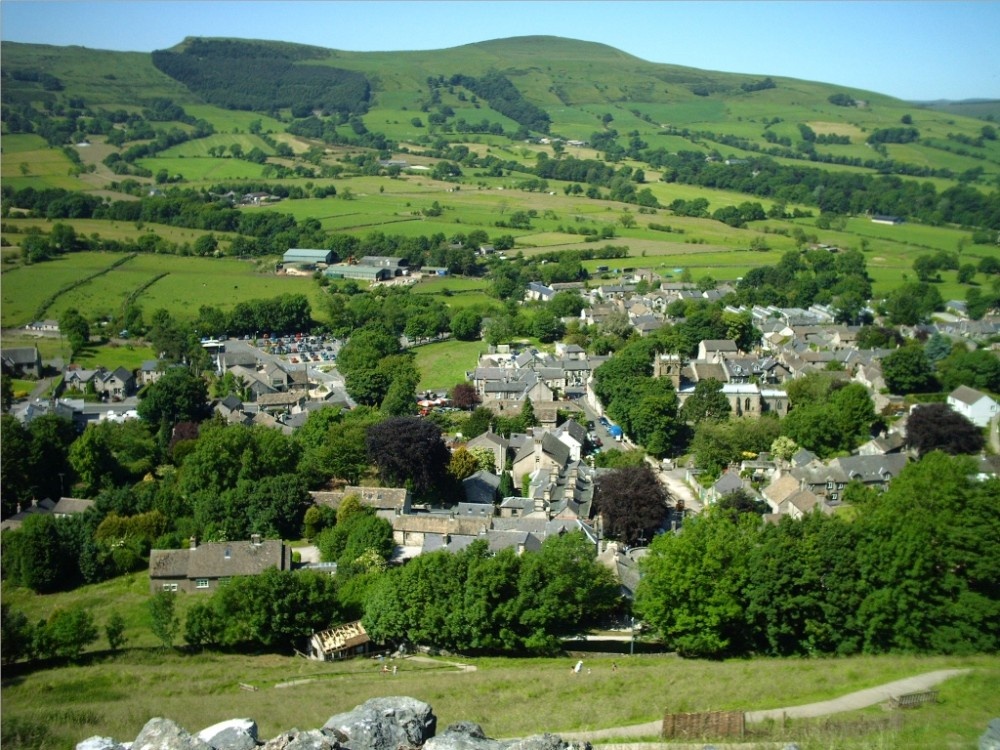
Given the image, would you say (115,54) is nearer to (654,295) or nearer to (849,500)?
(654,295)

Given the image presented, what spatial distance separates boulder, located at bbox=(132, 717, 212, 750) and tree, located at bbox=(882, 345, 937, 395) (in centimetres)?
2908

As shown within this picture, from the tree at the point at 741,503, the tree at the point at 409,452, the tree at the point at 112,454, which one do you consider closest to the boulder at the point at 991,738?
the tree at the point at 741,503

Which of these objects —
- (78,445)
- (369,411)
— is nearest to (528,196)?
(369,411)

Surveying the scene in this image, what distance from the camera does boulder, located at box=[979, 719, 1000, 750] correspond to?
33.7ft

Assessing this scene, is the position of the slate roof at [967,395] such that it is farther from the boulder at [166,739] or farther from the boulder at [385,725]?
the boulder at [166,739]

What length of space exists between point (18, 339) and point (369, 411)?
53.4 ft

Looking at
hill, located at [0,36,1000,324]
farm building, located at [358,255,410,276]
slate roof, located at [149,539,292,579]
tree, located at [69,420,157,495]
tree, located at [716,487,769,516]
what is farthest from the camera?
hill, located at [0,36,1000,324]

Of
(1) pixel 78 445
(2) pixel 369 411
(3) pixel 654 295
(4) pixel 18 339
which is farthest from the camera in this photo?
(3) pixel 654 295

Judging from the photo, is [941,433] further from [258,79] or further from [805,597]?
[258,79]

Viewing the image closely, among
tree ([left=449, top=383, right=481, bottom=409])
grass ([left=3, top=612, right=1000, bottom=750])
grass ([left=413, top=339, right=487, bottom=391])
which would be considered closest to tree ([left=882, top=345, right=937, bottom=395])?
tree ([left=449, top=383, right=481, bottom=409])

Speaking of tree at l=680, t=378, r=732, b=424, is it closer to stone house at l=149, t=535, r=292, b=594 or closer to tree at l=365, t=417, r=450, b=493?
tree at l=365, t=417, r=450, b=493

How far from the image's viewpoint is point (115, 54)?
104 metres

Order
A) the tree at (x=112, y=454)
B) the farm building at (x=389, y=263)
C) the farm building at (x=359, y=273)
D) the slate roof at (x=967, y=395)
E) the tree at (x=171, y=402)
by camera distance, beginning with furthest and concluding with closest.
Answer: the farm building at (x=389, y=263), the farm building at (x=359, y=273), the slate roof at (x=967, y=395), the tree at (x=171, y=402), the tree at (x=112, y=454)

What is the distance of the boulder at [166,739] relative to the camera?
906 centimetres
